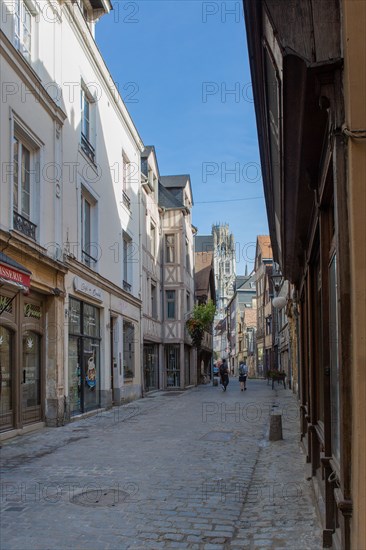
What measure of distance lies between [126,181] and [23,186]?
10.6m

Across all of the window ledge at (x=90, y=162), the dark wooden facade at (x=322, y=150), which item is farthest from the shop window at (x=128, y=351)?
the dark wooden facade at (x=322, y=150)

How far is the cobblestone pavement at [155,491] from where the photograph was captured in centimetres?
516

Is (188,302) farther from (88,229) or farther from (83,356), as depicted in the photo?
(83,356)

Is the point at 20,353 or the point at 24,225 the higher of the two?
the point at 24,225

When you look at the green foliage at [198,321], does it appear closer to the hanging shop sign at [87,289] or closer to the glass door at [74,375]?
the hanging shop sign at [87,289]

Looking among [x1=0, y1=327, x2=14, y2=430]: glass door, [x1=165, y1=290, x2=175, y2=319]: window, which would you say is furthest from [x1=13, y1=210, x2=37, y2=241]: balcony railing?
[x1=165, y1=290, x2=175, y2=319]: window

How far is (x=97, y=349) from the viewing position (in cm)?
1736

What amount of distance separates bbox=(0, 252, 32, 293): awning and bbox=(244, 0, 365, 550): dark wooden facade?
4.91m

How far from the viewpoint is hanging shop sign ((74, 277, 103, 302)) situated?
1486 centimetres

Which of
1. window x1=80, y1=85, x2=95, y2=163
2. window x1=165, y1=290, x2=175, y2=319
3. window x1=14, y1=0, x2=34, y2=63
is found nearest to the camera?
window x1=14, y1=0, x2=34, y2=63

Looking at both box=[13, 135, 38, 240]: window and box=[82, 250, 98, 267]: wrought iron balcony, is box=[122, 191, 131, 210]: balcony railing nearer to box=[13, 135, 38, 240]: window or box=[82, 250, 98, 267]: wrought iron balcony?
box=[82, 250, 98, 267]: wrought iron balcony

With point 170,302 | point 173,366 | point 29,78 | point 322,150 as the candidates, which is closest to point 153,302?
point 170,302

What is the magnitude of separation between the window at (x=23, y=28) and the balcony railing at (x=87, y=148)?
3982mm

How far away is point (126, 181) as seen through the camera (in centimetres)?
2252
